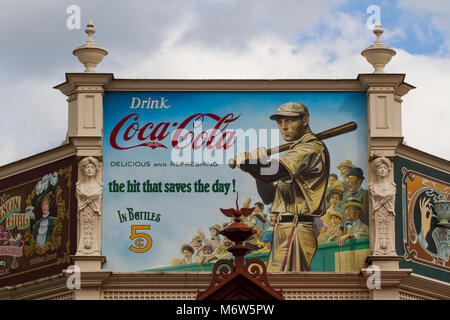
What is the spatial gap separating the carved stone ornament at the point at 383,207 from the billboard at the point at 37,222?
8941 mm

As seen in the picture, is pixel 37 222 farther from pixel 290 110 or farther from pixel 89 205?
pixel 290 110

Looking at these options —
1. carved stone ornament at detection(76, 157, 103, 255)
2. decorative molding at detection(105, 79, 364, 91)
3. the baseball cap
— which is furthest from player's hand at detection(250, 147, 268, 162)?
carved stone ornament at detection(76, 157, 103, 255)

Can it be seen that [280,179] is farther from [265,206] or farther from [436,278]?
[436,278]

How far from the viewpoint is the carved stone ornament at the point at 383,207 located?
3412cm

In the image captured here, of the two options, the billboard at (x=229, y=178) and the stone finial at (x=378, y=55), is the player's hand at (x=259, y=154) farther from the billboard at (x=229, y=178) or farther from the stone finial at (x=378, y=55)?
the stone finial at (x=378, y=55)

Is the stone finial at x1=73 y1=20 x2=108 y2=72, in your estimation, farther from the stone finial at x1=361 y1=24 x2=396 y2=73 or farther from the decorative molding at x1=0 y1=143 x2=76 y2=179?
the stone finial at x1=361 y1=24 x2=396 y2=73

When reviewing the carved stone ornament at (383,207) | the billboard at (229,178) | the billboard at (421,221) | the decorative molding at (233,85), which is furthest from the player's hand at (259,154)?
the billboard at (421,221)

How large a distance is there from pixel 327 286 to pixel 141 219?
583 cm

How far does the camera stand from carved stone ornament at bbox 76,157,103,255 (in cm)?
3425

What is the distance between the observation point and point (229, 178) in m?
34.9

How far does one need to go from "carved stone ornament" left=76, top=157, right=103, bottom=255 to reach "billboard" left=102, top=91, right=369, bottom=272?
0.35 metres

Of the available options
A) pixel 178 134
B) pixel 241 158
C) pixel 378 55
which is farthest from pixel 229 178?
pixel 378 55
